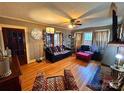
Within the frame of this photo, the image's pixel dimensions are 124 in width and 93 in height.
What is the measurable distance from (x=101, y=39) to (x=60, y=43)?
2826 mm

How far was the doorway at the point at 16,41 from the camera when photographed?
347 cm

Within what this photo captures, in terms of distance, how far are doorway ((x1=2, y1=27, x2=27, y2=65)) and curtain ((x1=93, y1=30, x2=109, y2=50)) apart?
14.4 feet

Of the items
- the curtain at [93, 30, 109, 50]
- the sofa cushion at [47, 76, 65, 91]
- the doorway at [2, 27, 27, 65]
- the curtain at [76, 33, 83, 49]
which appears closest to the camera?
the sofa cushion at [47, 76, 65, 91]

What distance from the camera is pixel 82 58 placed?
508 centimetres

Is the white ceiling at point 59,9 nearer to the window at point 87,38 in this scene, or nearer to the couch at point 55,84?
the couch at point 55,84

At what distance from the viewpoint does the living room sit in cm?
198

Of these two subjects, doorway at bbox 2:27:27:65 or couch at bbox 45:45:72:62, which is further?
couch at bbox 45:45:72:62

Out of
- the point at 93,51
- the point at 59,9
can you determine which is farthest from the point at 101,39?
the point at 59,9

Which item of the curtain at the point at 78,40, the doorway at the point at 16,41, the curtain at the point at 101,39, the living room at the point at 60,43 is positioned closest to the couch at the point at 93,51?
the living room at the point at 60,43

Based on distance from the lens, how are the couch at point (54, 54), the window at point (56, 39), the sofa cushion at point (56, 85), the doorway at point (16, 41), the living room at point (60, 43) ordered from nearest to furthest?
1. the sofa cushion at point (56, 85)
2. the living room at point (60, 43)
3. the doorway at point (16, 41)
4. the couch at point (54, 54)
5. the window at point (56, 39)

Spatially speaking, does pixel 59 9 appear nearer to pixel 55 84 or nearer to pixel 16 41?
pixel 55 84

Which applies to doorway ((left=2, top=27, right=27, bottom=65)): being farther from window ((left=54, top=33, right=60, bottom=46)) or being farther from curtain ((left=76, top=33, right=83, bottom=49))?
curtain ((left=76, top=33, right=83, bottom=49))

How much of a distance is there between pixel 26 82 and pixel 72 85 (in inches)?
67.9

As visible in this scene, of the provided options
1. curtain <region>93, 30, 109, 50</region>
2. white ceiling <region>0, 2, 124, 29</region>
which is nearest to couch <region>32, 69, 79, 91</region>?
white ceiling <region>0, 2, 124, 29</region>
